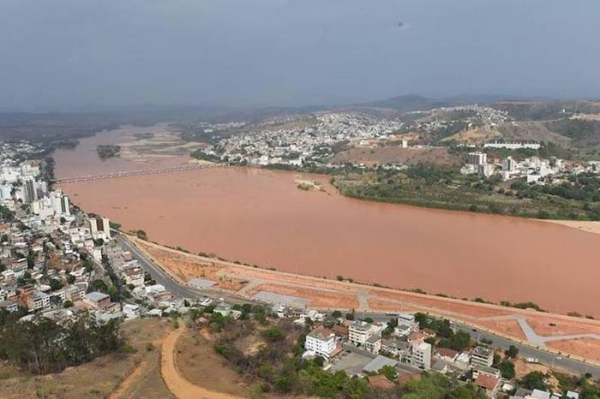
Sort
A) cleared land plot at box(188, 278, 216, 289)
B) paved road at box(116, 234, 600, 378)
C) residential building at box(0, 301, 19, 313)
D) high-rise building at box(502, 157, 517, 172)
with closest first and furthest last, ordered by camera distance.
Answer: paved road at box(116, 234, 600, 378)
residential building at box(0, 301, 19, 313)
cleared land plot at box(188, 278, 216, 289)
high-rise building at box(502, 157, 517, 172)

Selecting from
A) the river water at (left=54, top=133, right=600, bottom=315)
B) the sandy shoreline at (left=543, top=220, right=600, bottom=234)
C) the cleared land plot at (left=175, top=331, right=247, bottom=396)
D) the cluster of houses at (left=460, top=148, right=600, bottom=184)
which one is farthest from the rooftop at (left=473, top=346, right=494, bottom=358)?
the cluster of houses at (left=460, top=148, right=600, bottom=184)

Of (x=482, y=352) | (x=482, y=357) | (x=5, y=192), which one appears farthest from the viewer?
(x=5, y=192)

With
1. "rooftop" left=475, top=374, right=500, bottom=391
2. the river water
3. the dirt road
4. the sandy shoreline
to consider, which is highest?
the dirt road

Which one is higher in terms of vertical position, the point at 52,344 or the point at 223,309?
the point at 52,344

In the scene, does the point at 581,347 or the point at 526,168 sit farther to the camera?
the point at 526,168

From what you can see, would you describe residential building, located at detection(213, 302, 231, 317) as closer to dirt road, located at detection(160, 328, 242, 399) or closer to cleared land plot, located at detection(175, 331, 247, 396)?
cleared land plot, located at detection(175, 331, 247, 396)

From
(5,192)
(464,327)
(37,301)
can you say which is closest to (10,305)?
Result: (37,301)

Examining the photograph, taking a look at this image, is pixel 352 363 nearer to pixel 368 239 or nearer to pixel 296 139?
pixel 368 239
